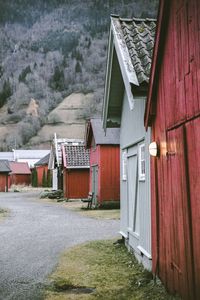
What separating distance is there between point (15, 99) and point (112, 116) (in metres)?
138

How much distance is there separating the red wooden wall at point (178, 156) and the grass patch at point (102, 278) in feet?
1.40

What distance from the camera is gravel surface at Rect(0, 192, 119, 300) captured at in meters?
8.25

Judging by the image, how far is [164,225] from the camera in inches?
291

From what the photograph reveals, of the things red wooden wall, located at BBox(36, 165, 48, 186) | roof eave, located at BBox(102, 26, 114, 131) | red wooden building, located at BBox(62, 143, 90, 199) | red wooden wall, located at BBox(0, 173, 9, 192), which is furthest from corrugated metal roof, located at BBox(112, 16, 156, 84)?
red wooden wall, located at BBox(36, 165, 48, 186)

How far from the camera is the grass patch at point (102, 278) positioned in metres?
7.41

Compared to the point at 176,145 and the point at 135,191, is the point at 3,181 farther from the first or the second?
the point at 176,145

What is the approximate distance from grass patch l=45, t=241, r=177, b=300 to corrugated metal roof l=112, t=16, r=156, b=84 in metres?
3.64

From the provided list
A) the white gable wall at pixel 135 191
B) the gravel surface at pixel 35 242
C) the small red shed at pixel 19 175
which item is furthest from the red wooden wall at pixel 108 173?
the small red shed at pixel 19 175

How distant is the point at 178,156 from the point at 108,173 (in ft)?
69.1

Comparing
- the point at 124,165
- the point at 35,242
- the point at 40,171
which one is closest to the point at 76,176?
the point at 35,242

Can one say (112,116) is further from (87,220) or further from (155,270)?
(87,220)

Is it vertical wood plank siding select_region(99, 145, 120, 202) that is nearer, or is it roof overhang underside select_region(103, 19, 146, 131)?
roof overhang underside select_region(103, 19, 146, 131)

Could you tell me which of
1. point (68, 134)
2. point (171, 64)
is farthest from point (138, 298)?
point (68, 134)

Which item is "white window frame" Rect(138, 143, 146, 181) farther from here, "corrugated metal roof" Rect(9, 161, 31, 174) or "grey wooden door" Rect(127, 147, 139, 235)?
"corrugated metal roof" Rect(9, 161, 31, 174)
